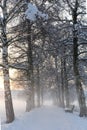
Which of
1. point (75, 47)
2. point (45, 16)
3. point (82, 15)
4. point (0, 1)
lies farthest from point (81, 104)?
point (0, 1)

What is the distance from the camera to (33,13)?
1916 cm

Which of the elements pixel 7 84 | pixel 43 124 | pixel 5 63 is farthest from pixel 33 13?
pixel 43 124

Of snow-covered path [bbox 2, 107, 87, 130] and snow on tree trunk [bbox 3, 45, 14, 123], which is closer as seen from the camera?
snow-covered path [bbox 2, 107, 87, 130]

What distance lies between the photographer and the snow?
1897 cm

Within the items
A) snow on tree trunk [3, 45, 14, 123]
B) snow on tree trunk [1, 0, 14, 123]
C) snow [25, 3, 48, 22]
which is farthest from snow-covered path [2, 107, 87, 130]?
snow [25, 3, 48, 22]

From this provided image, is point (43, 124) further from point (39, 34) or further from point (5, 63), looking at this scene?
point (39, 34)

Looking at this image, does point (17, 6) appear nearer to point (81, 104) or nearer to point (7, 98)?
point (7, 98)

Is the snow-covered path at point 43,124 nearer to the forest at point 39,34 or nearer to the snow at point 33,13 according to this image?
the forest at point 39,34


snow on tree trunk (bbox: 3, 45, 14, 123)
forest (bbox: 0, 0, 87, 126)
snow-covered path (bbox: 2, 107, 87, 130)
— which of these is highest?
forest (bbox: 0, 0, 87, 126)

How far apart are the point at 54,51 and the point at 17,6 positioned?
5712 millimetres

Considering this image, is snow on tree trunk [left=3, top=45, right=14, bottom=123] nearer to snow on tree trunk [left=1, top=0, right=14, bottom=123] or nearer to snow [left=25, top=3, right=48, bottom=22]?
snow on tree trunk [left=1, top=0, right=14, bottom=123]

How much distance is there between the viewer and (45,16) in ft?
65.0

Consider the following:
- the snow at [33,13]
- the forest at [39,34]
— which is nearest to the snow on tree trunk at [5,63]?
the forest at [39,34]

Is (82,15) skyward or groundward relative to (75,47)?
skyward
